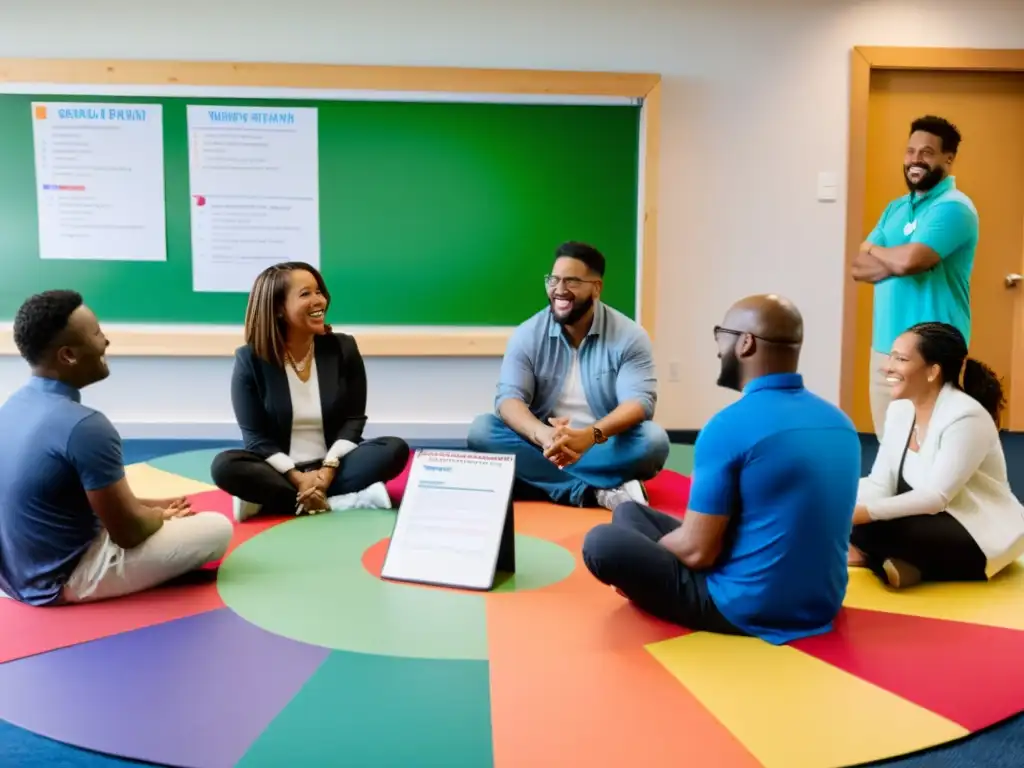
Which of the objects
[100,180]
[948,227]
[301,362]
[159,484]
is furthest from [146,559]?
[100,180]

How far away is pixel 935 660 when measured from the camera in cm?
256

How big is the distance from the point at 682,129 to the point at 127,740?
5279 mm

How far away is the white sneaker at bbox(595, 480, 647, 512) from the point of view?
4.11m

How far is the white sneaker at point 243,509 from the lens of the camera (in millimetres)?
3918

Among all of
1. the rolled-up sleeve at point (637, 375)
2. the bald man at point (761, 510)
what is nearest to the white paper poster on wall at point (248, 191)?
the rolled-up sleeve at point (637, 375)

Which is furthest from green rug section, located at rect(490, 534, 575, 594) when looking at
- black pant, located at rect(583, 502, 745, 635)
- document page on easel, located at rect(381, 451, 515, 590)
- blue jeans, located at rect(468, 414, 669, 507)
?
blue jeans, located at rect(468, 414, 669, 507)

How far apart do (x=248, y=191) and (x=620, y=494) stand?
3467 mm

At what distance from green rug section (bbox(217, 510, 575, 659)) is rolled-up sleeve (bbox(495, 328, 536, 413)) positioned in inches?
35.7

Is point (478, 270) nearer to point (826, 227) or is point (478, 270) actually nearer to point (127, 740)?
point (826, 227)

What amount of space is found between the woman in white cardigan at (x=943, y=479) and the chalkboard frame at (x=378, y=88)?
120 inches

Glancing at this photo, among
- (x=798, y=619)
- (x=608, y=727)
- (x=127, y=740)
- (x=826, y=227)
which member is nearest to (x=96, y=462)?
(x=127, y=740)

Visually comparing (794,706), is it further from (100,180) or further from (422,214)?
(100,180)

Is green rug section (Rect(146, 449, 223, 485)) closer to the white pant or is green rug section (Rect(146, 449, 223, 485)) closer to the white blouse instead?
the white blouse

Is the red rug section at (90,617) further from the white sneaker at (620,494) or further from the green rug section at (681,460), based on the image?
the green rug section at (681,460)
